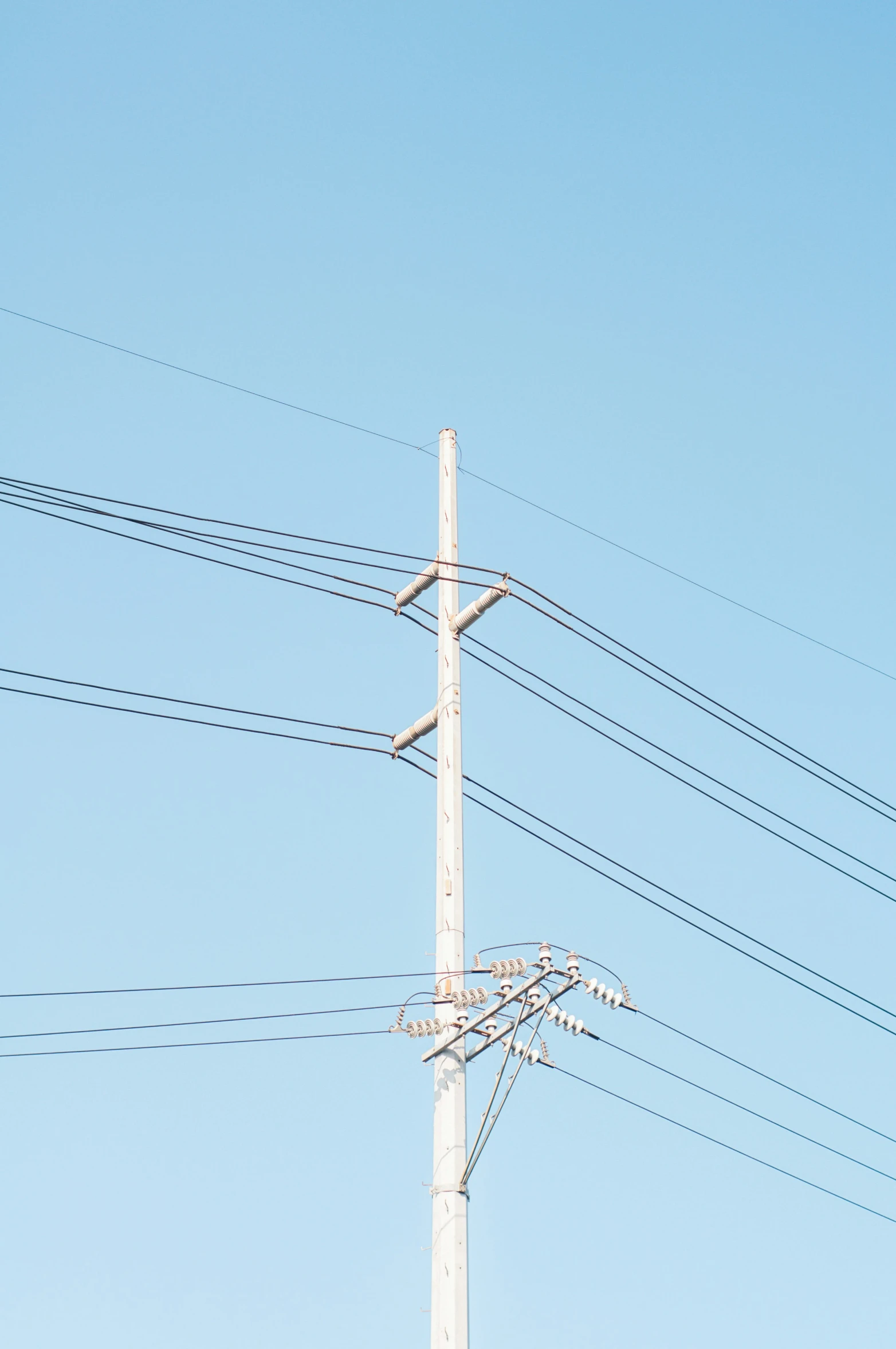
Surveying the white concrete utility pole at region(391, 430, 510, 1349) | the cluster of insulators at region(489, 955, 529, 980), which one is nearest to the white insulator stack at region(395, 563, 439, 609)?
the white concrete utility pole at region(391, 430, 510, 1349)

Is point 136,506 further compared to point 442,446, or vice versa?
point 442,446

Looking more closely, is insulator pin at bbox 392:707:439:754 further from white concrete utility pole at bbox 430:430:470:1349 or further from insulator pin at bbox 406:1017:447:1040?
insulator pin at bbox 406:1017:447:1040

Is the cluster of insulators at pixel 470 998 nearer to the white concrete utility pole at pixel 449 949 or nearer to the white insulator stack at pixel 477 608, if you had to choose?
the white concrete utility pole at pixel 449 949

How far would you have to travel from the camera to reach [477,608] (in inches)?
672

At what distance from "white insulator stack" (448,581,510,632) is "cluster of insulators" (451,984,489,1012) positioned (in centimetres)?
432

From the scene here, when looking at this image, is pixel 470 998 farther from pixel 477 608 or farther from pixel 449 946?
pixel 477 608

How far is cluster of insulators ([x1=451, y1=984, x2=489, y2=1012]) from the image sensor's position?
14.8 meters

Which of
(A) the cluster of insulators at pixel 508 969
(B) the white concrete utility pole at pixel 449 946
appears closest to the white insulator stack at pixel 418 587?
(B) the white concrete utility pole at pixel 449 946

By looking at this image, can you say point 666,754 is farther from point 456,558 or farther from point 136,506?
point 136,506

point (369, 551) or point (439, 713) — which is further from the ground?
point (369, 551)

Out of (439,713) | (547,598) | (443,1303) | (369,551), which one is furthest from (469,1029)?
(369,551)

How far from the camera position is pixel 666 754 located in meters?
19.0

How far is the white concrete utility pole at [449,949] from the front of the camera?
531 inches

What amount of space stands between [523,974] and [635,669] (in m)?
4.99
